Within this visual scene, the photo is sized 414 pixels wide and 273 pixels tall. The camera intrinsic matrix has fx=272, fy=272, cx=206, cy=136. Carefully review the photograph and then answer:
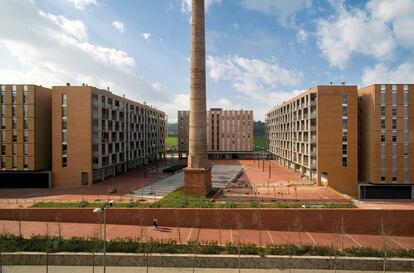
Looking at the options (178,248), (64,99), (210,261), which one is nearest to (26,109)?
(64,99)

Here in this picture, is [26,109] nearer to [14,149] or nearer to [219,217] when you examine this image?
[14,149]

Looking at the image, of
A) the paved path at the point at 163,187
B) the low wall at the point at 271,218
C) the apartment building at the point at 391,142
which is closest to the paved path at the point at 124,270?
the low wall at the point at 271,218

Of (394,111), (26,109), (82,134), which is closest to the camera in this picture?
(394,111)

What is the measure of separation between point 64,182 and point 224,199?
29.5 meters

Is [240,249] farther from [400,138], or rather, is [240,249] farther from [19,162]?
[19,162]

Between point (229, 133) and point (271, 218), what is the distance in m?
74.6

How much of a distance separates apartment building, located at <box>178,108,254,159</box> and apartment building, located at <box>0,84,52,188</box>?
207 feet

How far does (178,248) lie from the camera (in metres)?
22.7

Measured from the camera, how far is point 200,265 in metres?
21.4

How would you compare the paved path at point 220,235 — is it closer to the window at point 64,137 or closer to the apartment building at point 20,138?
the apartment building at point 20,138

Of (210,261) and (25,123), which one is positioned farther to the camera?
(25,123)

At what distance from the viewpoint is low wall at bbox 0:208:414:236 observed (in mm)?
28547

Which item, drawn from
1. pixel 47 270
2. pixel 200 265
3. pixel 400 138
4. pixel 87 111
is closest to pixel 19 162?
pixel 87 111

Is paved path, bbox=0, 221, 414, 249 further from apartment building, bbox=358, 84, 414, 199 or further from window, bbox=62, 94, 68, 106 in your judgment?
window, bbox=62, 94, 68, 106
